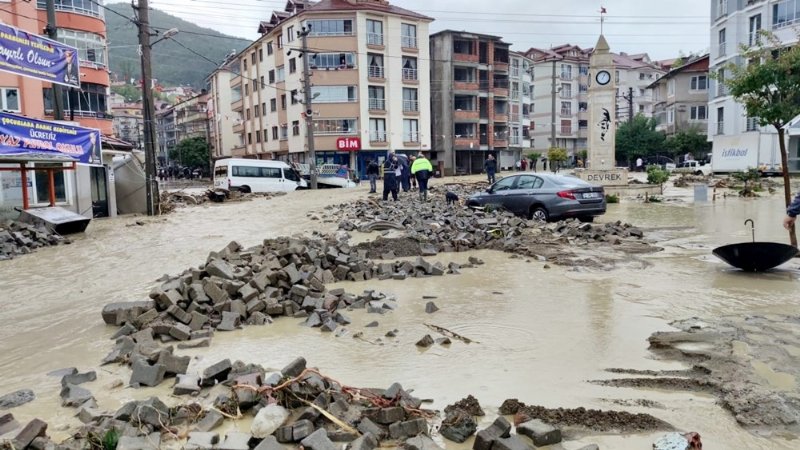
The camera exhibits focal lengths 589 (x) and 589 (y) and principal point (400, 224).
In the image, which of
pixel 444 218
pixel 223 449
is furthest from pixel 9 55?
pixel 223 449

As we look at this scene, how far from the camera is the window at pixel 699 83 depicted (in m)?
59.3

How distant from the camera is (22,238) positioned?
14.2m

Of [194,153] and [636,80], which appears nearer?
[194,153]

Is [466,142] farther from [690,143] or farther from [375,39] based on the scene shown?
[690,143]

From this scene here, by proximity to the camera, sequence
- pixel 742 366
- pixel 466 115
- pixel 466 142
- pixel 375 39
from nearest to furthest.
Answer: pixel 742 366 → pixel 375 39 → pixel 466 115 → pixel 466 142

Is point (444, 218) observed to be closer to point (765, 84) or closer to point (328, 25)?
point (765, 84)

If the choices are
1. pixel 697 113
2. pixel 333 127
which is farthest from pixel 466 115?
pixel 697 113

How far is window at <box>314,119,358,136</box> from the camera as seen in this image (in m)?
49.7

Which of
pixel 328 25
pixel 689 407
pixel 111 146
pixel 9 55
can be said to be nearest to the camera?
pixel 689 407

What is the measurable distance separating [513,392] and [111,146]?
22.1 metres

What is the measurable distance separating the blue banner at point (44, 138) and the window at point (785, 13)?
4246 cm

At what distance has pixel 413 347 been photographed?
572 centimetres

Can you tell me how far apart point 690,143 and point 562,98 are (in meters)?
28.5

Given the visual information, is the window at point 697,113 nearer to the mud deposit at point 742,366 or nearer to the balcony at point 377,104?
the balcony at point 377,104
